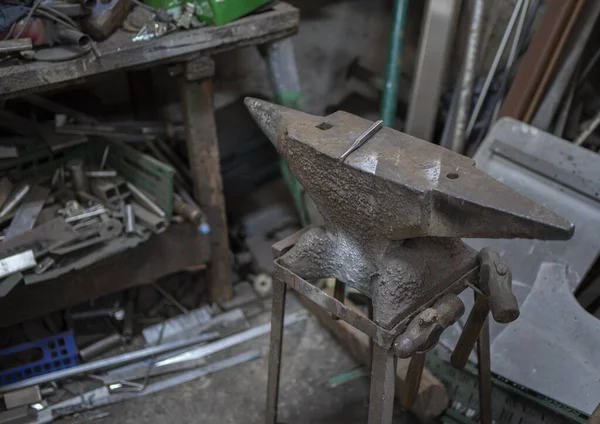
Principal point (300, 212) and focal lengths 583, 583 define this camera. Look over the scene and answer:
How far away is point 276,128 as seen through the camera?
1.81 meters

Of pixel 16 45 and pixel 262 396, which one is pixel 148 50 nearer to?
pixel 16 45

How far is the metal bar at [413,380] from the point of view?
2.09 m

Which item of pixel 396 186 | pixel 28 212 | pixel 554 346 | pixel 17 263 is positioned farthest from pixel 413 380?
pixel 28 212

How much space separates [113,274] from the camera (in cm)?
263

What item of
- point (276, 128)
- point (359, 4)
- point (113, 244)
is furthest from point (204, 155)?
point (359, 4)

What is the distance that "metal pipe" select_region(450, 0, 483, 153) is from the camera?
3.01m

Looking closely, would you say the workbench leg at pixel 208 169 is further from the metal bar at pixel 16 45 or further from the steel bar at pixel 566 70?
the steel bar at pixel 566 70

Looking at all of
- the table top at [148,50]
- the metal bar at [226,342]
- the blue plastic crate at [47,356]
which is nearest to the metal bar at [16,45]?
the table top at [148,50]

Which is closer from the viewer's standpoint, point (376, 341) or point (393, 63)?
point (376, 341)

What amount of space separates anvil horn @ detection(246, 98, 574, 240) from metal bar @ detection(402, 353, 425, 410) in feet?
2.11

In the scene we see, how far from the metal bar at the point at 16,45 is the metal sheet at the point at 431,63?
6.37 feet

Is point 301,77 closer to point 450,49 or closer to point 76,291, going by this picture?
point 450,49

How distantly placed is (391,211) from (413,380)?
2.93ft

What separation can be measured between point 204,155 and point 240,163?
0.82m
